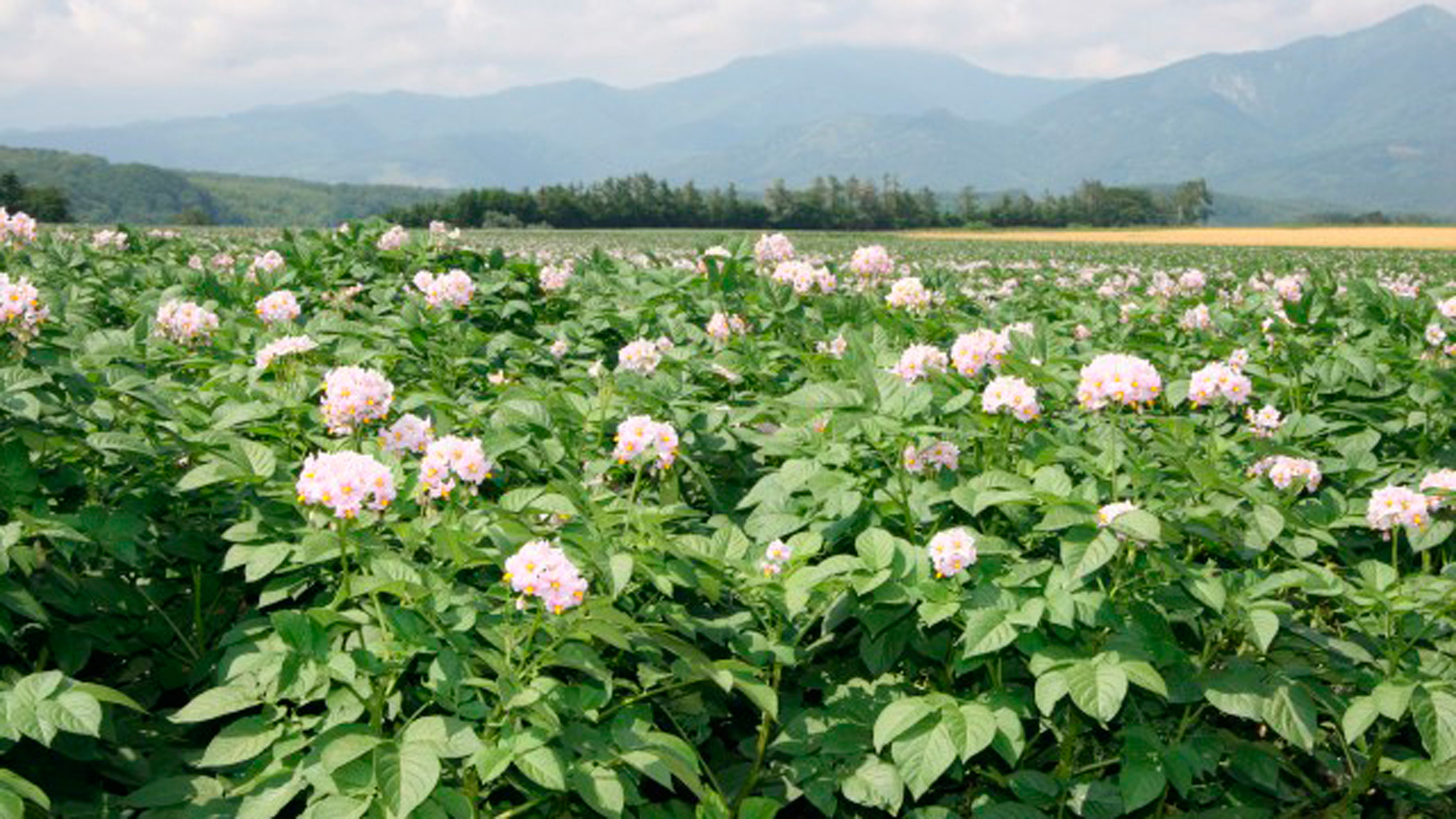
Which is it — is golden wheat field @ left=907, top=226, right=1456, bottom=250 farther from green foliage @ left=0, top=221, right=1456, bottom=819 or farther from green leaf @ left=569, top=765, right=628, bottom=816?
green leaf @ left=569, top=765, right=628, bottom=816

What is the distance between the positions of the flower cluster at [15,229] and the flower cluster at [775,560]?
18.0ft

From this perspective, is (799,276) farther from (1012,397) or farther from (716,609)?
(716,609)

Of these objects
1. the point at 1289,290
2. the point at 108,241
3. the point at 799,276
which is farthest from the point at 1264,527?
the point at 108,241

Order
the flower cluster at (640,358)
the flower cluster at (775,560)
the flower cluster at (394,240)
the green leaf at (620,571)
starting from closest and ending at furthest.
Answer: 1. the green leaf at (620,571)
2. the flower cluster at (775,560)
3. the flower cluster at (640,358)
4. the flower cluster at (394,240)

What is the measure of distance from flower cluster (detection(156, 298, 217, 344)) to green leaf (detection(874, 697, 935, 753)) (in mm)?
3430

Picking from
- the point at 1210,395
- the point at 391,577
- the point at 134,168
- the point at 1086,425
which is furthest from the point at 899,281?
the point at 134,168

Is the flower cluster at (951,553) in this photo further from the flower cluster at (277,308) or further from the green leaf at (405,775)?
the flower cluster at (277,308)

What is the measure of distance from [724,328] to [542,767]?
9.75 feet

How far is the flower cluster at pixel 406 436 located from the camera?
3.20 m

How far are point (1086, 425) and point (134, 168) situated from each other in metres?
207

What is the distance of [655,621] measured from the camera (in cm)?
287

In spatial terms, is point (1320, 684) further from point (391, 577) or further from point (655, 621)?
point (391, 577)

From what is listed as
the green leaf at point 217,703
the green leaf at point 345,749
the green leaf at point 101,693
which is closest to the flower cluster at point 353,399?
the green leaf at point 217,703

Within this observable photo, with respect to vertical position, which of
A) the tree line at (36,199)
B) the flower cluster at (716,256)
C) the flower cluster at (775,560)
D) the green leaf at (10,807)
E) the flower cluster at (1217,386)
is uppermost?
the tree line at (36,199)
